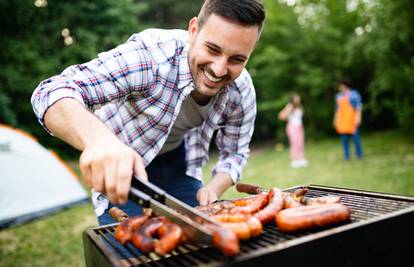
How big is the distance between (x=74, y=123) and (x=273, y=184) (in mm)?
6921

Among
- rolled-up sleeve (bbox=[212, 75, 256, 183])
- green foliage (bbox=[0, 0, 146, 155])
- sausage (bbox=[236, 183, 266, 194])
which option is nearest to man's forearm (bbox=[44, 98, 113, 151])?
sausage (bbox=[236, 183, 266, 194])

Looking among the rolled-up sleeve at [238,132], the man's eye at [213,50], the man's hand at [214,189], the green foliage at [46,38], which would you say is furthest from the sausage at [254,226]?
the green foliage at [46,38]

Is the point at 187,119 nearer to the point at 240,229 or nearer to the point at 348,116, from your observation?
the point at 240,229

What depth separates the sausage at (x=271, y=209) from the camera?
1.68m

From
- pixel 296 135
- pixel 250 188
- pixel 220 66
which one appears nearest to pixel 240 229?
pixel 250 188

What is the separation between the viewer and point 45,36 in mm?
14602

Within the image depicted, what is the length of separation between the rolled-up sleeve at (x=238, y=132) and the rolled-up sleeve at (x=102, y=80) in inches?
34.9

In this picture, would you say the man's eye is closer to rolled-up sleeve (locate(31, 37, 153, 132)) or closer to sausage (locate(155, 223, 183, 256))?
rolled-up sleeve (locate(31, 37, 153, 132))

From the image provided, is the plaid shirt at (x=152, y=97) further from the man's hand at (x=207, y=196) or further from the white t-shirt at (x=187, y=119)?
the man's hand at (x=207, y=196)

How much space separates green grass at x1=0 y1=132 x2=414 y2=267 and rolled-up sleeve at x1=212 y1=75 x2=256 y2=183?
295cm

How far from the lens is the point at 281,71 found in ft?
59.9

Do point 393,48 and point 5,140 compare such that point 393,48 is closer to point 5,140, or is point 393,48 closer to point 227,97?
point 227,97

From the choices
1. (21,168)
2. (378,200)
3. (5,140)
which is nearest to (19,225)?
(21,168)

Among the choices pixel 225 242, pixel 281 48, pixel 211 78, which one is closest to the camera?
pixel 225 242
